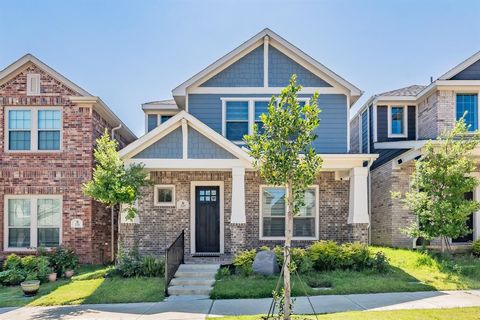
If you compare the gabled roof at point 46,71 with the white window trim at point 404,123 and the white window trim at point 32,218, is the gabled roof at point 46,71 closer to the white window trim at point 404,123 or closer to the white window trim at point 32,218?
the white window trim at point 32,218

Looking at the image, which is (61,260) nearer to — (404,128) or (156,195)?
(156,195)

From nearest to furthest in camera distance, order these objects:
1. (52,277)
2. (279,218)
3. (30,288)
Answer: (30,288) → (52,277) → (279,218)

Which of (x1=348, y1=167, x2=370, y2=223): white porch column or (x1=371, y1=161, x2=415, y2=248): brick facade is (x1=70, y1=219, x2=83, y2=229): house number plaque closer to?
(x1=348, y1=167, x2=370, y2=223): white porch column

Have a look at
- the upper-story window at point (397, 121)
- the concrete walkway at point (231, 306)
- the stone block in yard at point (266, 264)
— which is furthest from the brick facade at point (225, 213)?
the upper-story window at point (397, 121)

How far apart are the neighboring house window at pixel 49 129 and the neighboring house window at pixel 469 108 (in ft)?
46.6

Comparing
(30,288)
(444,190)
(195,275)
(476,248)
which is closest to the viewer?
(30,288)

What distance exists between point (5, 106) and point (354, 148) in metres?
14.8

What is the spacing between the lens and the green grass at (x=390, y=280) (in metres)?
9.13

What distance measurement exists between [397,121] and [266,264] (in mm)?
9860

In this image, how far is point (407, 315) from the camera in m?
7.13

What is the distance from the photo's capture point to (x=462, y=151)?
1150cm

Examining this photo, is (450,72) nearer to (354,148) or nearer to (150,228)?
(354,148)

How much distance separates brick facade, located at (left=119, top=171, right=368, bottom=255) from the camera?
527 inches

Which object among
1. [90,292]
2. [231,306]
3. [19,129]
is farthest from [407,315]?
[19,129]
